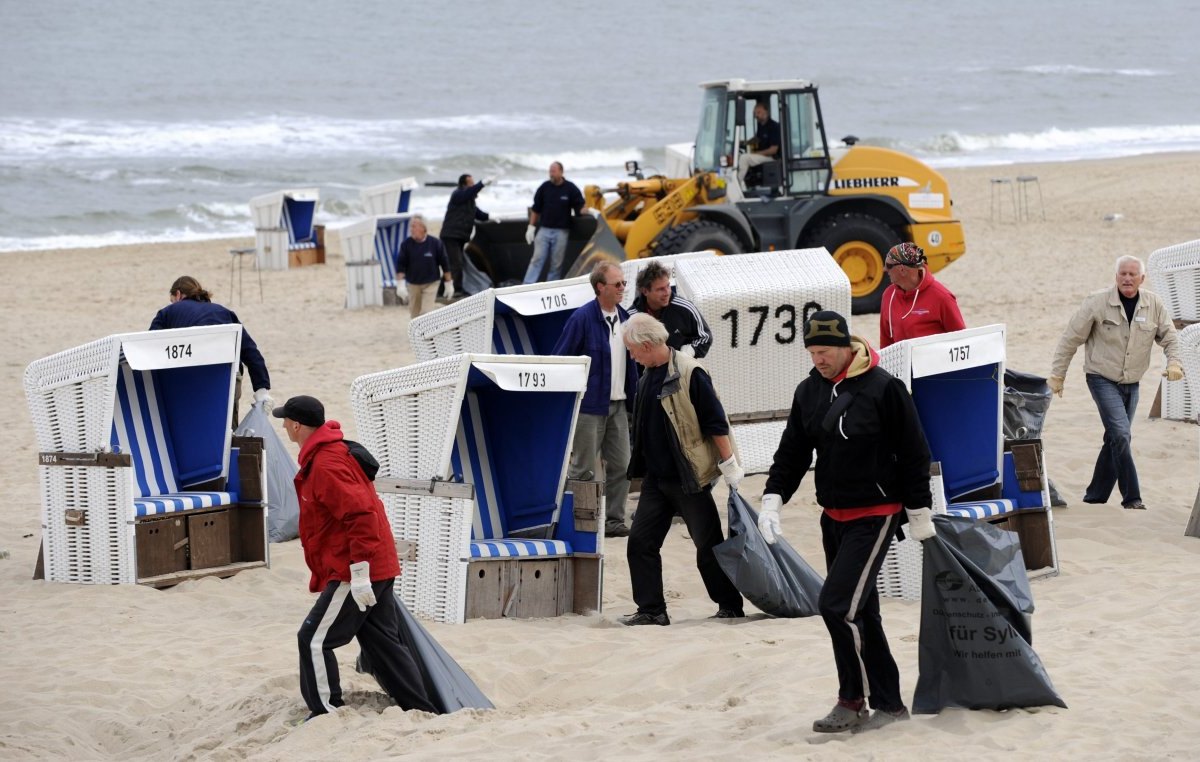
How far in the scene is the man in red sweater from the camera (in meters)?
7.27

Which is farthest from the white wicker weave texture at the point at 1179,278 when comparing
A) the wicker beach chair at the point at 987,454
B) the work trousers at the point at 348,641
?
the work trousers at the point at 348,641

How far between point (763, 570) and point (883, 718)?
154 centimetres

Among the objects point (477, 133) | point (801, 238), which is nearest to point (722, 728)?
point (801, 238)

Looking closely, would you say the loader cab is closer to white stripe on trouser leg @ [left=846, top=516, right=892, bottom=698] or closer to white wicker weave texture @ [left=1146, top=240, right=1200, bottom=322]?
white wicker weave texture @ [left=1146, top=240, right=1200, bottom=322]

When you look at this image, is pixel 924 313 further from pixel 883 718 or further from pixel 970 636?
pixel 883 718

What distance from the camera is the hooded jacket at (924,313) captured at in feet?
24.0

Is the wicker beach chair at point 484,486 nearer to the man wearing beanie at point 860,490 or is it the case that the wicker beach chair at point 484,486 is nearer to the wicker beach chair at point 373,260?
the man wearing beanie at point 860,490

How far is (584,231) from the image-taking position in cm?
1559

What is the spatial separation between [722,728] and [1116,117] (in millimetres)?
50923

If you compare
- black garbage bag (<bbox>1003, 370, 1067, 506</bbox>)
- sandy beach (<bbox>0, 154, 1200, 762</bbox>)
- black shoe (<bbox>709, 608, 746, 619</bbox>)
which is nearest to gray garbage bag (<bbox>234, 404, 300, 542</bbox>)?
sandy beach (<bbox>0, 154, 1200, 762</bbox>)

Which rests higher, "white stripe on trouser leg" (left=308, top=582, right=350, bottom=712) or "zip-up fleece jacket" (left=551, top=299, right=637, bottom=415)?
"zip-up fleece jacket" (left=551, top=299, right=637, bottom=415)

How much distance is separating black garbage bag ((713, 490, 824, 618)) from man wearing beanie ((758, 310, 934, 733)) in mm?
1436

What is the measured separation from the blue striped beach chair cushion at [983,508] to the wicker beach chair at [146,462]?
141 inches

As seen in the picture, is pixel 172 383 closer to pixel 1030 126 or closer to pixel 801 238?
pixel 801 238
